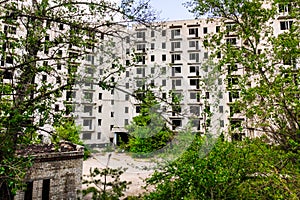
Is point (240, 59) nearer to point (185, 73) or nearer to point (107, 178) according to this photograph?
point (185, 73)

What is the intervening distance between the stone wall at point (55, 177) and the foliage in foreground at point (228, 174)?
5.95 ft

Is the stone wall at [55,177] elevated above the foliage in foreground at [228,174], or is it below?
below

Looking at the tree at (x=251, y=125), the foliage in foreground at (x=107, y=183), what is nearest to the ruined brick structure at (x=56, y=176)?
the foliage in foreground at (x=107, y=183)

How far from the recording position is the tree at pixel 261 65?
10.3ft

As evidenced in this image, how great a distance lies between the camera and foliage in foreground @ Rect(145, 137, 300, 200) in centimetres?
240

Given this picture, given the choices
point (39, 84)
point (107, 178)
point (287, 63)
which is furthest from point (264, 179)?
point (39, 84)

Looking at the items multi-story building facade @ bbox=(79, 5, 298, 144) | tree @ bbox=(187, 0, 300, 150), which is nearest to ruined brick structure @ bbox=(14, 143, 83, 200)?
multi-story building facade @ bbox=(79, 5, 298, 144)

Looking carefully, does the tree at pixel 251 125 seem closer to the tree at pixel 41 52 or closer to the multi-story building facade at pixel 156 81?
the multi-story building facade at pixel 156 81

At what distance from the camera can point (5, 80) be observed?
2383 millimetres

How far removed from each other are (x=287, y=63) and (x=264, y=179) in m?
1.96

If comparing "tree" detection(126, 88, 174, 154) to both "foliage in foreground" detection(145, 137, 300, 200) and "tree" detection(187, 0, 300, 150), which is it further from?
"tree" detection(187, 0, 300, 150)

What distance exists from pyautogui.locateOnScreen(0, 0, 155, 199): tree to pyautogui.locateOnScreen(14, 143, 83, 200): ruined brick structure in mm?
1293

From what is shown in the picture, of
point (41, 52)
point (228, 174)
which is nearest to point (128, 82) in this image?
point (41, 52)

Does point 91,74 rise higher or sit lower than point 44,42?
lower
